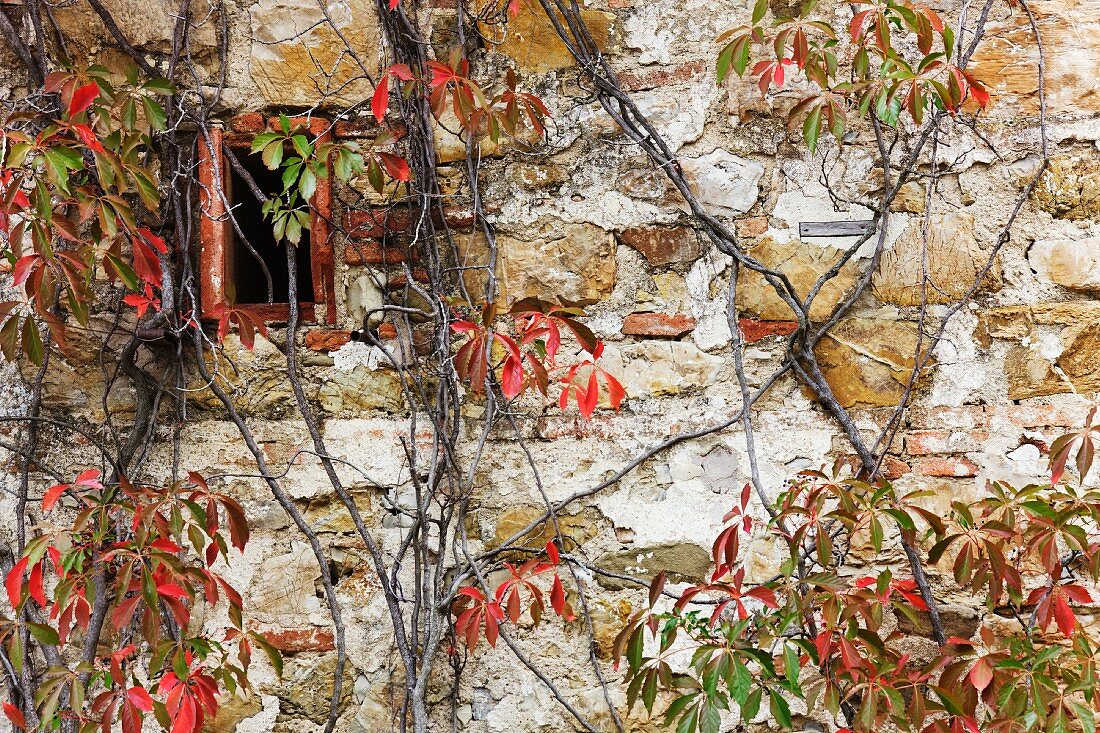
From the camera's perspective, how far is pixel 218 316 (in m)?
2.09

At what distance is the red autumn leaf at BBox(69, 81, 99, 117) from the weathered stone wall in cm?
38

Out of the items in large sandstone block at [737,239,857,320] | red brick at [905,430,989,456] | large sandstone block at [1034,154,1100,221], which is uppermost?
large sandstone block at [1034,154,1100,221]

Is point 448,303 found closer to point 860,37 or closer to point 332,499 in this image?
point 332,499

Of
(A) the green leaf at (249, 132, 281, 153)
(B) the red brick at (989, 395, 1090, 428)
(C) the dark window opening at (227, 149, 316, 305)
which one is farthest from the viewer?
(C) the dark window opening at (227, 149, 316, 305)

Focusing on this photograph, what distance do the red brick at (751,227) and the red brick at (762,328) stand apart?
21 centimetres

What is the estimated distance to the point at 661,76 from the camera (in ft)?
7.14

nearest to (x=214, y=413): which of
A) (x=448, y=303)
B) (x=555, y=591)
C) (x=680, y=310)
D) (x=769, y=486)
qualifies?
(x=448, y=303)

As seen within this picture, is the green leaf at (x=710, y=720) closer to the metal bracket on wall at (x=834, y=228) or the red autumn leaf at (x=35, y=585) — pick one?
the metal bracket on wall at (x=834, y=228)

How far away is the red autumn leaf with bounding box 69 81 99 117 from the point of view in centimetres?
183

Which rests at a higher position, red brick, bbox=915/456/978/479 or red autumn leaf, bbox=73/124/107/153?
red autumn leaf, bbox=73/124/107/153

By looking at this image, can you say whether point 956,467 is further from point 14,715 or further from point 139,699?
point 14,715

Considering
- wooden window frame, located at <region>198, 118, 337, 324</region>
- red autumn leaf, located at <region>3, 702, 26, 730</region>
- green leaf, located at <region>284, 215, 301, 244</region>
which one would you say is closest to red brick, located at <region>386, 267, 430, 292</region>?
wooden window frame, located at <region>198, 118, 337, 324</region>

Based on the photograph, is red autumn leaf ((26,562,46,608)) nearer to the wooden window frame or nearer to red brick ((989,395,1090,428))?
the wooden window frame

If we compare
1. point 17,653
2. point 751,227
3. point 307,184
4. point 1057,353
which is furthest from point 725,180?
point 17,653
